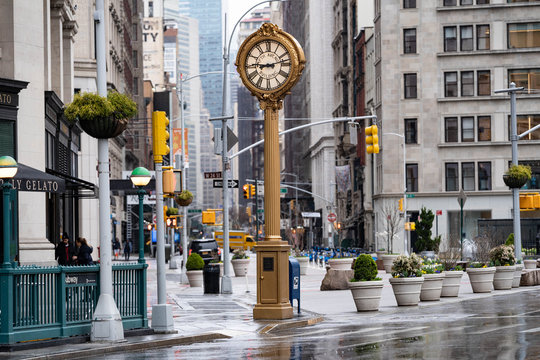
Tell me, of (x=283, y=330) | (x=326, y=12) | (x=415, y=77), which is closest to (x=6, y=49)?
(x=283, y=330)

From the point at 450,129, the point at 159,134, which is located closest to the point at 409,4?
the point at 450,129

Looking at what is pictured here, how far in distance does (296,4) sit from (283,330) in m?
159

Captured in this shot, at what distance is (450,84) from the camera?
81250 mm

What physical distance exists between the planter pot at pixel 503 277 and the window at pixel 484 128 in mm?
49731

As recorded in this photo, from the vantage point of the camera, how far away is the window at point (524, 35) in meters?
80.6

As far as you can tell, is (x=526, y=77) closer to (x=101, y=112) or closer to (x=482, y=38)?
(x=482, y=38)

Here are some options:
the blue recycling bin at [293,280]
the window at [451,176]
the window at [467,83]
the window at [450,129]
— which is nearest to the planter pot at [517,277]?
the blue recycling bin at [293,280]

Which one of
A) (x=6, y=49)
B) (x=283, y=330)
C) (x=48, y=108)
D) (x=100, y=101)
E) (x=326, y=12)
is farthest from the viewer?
(x=326, y=12)

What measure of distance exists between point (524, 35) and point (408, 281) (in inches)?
2371

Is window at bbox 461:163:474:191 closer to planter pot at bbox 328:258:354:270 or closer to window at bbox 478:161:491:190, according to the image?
window at bbox 478:161:491:190

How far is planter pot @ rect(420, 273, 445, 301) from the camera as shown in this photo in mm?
27250

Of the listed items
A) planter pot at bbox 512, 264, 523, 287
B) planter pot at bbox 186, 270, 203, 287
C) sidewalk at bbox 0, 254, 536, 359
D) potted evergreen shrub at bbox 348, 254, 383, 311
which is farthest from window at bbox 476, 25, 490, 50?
potted evergreen shrub at bbox 348, 254, 383, 311

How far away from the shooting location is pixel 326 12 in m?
143

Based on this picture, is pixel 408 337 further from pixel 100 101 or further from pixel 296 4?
pixel 296 4
